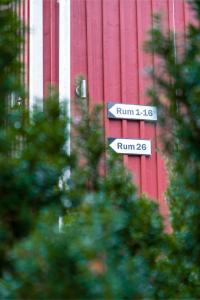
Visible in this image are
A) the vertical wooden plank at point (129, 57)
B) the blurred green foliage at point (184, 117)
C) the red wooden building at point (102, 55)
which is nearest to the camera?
the blurred green foliage at point (184, 117)

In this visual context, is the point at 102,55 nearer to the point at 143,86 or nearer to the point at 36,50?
the point at 143,86

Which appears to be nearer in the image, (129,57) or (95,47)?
(95,47)

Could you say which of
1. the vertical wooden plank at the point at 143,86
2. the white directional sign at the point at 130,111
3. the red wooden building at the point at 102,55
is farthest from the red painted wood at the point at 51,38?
the vertical wooden plank at the point at 143,86

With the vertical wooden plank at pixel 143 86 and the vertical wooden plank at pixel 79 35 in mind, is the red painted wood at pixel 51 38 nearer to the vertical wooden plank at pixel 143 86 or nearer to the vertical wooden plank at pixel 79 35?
the vertical wooden plank at pixel 79 35

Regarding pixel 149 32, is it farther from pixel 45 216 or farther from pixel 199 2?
pixel 45 216

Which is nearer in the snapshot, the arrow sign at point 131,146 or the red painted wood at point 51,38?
the arrow sign at point 131,146

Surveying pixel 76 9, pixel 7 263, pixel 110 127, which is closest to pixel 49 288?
pixel 7 263

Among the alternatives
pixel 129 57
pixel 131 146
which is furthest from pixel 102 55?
pixel 131 146

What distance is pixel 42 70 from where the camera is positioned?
7.21 metres

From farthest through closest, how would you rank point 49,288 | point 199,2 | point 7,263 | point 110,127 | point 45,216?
point 110,127 < point 199,2 < point 7,263 < point 45,216 < point 49,288

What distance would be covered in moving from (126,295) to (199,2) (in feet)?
3.50

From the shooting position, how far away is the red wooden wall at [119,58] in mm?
7305

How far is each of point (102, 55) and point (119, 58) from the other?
20 centimetres

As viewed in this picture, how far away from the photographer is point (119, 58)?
7.55m
